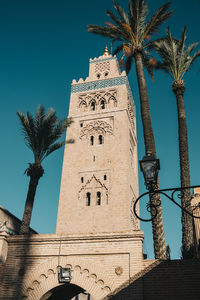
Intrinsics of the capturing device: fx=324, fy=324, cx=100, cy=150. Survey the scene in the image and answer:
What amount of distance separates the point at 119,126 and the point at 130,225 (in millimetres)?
7803

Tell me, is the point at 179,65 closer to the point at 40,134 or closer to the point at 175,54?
the point at 175,54

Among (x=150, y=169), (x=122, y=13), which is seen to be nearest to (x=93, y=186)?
(x=122, y=13)

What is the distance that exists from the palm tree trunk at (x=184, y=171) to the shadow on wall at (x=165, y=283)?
5.22 ft

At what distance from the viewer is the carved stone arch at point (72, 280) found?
984cm

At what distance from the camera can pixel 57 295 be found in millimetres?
11656

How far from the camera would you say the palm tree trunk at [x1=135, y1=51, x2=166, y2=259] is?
11008 millimetres

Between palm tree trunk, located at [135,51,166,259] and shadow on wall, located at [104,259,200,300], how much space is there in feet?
4.11

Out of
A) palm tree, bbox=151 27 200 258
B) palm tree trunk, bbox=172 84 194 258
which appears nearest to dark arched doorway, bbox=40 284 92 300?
palm tree trunk, bbox=172 84 194 258

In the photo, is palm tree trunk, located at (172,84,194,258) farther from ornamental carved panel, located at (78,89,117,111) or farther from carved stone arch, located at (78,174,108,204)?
ornamental carved panel, located at (78,89,117,111)

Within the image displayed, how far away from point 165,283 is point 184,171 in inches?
187

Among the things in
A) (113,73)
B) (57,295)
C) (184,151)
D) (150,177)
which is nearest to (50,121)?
(184,151)

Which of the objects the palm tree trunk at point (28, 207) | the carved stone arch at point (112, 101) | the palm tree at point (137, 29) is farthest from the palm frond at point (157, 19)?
the carved stone arch at point (112, 101)

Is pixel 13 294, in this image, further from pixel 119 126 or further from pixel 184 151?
pixel 119 126

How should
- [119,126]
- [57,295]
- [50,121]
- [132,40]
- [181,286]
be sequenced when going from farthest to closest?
[119,126] → [50,121] → [132,40] → [57,295] → [181,286]
